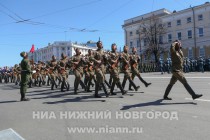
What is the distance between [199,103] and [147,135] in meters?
3.54

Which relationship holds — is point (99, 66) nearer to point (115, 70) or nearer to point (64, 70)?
point (115, 70)

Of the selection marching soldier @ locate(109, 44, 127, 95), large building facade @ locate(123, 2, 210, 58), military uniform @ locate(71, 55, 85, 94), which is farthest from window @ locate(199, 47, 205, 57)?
marching soldier @ locate(109, 44, 127, 95)

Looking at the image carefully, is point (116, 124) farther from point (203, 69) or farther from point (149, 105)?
point (203, 69)

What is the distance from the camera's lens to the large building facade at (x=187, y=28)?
185ft

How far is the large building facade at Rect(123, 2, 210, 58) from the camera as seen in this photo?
185ft

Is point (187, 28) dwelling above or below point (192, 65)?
above

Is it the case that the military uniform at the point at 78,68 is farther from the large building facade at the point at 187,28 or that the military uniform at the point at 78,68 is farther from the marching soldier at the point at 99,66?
the large building facade at the point at 187,28

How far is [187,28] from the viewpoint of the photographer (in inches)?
2352

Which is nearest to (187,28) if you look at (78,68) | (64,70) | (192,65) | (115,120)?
(192,65)

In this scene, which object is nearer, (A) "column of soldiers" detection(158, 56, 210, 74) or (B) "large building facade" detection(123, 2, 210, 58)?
(A) "column of soldiers" detection(158, 56, 210, 74)

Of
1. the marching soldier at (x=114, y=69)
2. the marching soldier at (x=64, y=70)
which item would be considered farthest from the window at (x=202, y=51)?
the marching soldier at (x=114, y=69)

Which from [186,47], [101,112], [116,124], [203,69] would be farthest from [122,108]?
[186,47]

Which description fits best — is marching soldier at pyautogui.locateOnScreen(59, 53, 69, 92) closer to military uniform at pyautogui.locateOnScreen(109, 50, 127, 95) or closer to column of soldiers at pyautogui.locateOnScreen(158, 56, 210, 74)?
military uniform at pyautogui.locateOnScreen(109, 50, 127, 95)

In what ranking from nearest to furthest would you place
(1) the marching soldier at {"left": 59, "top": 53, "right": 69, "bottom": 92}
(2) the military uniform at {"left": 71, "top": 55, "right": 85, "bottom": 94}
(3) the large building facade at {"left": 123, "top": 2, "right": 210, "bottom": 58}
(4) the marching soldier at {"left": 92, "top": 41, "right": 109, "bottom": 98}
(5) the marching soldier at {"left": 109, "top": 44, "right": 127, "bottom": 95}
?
(4) the marching soldier at {"left": 92, "top": 41, "right": 109, "bottom": 98}, (5) the marching soldier at {"left": 109, "top": 44, "right": 127, "bottom": 95}, (2) the military uniform at {"left": 71, "top": 55, "right": 85, "bottom": 94}, (1) the marching soldier at {"left": 59, "top": 53, "right": 69, "bottom": 92}, (3) the large building facade at {"left": 123, "top": 2, "right": 210, "bottom": 58}
